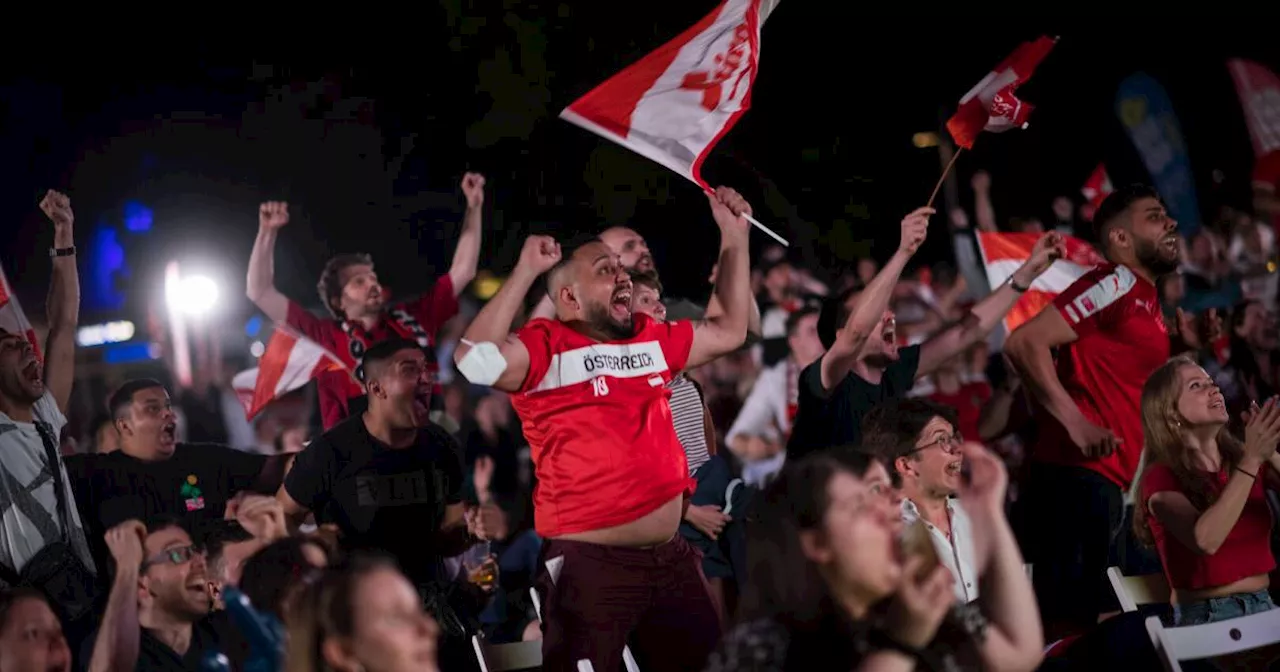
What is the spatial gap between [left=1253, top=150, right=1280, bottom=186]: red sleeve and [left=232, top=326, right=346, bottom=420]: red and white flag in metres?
9.31

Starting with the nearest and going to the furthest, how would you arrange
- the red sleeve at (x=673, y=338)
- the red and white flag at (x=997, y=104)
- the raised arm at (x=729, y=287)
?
1. the red sleeve at (x=673, y=338)
2. the raised arm at (x=729, y=287)
3. the red and white flag at (x=997, y=104)

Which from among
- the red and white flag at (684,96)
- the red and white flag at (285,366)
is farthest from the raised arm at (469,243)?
the red and white flag at (684,96)

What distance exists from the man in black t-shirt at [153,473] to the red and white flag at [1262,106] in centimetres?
1039

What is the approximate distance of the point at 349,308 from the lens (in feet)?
25.5

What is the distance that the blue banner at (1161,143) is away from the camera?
45.1 feet

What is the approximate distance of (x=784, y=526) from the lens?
3391 millimetres

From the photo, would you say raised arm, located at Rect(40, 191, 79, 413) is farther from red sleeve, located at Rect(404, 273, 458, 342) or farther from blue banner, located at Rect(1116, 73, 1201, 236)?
blue banner, located at Rect(1116, 73, 1201, 236)

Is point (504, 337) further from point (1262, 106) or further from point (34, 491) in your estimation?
point (1262, 106)

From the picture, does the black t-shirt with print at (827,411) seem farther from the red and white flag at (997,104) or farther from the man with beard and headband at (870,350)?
the red and white flag at (997,104)

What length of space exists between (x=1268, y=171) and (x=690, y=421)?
8938 millimetres

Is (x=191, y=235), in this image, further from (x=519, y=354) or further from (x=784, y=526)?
(x=784, y=526)

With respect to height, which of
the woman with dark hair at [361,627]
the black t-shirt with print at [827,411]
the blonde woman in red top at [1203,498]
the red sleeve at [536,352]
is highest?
the red sleeve at [536,352]

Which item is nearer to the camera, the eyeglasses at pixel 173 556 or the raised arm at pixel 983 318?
the eyeglasses at pixel 173 556

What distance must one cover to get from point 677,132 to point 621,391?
1424 mm
